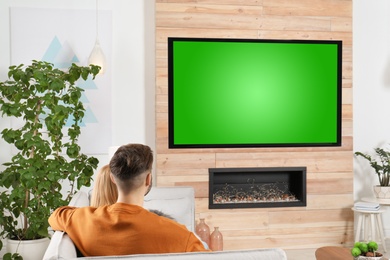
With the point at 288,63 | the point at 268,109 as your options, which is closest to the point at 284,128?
the point at 268,109

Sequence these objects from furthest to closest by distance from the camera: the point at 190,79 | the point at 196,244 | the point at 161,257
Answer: the point at 190,79 → the point at 196,244 → the point at 161,257

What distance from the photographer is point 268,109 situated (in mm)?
5801

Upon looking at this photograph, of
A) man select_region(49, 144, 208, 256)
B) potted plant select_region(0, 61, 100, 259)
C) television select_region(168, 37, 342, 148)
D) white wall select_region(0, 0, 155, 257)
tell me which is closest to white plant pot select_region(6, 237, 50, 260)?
potted plant select_region(0, 61, 100, 259)

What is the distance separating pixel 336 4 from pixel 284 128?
52.3 inches

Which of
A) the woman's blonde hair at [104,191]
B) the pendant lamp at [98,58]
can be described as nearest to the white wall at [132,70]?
the pendant lamp at [98,58]

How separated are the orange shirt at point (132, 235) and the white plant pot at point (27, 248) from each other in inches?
114

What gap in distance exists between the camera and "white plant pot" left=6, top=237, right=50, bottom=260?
193 inches

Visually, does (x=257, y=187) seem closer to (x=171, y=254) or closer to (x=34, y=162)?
(x=34, y=162)

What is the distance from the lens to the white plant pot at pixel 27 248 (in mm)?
4898

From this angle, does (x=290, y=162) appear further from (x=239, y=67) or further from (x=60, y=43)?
(x=60, y=43)

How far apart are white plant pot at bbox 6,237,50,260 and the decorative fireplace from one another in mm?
1626

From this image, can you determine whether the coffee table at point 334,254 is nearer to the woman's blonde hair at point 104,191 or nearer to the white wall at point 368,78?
the woman's blonde hair at point 104,191

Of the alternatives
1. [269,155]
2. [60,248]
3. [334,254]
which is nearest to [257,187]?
[269,155]

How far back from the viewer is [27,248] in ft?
16.1
